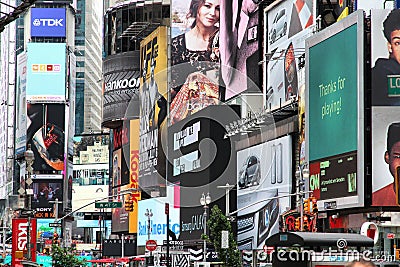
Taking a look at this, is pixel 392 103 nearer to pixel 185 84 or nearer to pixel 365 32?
pixel 365 32

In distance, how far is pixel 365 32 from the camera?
64062 millimetres

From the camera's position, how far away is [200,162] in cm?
10069

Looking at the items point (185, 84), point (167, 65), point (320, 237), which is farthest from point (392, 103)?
point (167, 65)

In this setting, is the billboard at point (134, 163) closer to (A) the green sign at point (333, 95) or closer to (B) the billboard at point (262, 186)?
(B) the billboard at point (262, 186)

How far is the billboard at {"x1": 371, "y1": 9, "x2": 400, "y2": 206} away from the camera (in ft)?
208

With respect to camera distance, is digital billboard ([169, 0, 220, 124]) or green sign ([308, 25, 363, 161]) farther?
→ digital billboard ([169, 0, 220, 124])

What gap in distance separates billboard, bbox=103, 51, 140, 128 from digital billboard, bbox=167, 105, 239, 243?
3038 centimetres

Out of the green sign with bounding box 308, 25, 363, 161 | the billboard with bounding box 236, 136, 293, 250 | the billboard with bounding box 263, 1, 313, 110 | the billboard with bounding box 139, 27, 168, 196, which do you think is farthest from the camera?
the billboard with bounding box 139, 27, 168, 196

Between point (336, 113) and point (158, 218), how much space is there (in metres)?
56.9

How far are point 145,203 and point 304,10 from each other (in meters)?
57.4

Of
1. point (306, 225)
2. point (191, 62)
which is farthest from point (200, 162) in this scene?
point (306, 225)

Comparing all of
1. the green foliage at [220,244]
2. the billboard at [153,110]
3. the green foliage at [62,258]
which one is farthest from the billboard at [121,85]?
the green foliage at [220,244]

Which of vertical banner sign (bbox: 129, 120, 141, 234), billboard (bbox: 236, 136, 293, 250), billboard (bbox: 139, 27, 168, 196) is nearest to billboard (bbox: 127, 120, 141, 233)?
vertical banner sign (bbox: 129, 120, 141, 234)

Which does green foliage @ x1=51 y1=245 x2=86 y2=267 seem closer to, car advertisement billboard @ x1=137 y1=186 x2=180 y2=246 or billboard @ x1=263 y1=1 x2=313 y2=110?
billboard @ x1=263 y1=1 x2=313 y2=110
